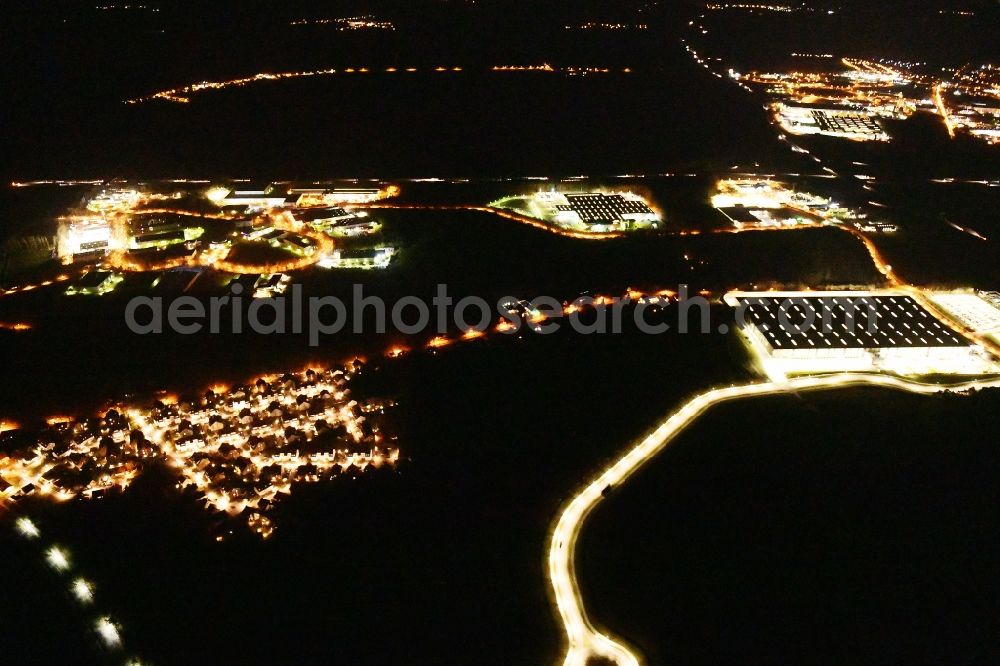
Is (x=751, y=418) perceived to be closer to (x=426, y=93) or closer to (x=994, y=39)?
(x=426, y=93)

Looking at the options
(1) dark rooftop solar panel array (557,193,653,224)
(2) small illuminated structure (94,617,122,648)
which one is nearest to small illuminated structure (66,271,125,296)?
(2) small illuminated structure (94,617,122,648)

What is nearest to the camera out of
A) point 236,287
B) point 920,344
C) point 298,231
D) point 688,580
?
point 688,580

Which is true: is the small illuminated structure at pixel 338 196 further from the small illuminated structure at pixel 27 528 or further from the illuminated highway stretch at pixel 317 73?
the illuminated highway stretch at pixel 317 73

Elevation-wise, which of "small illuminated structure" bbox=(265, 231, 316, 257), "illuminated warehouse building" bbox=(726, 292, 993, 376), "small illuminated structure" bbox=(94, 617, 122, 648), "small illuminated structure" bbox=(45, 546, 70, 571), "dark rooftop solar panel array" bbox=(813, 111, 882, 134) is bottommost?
"small illuminated structure" bbox=(94, 617, 122, 648)

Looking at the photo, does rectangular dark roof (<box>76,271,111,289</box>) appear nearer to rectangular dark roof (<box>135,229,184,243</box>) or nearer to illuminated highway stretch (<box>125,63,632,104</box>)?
rectangular dark roof (<box>135,229,184,243</box>)

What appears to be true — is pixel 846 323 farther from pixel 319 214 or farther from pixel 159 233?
pixel 159 233

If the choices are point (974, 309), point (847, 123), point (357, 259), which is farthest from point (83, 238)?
point (847, 123)

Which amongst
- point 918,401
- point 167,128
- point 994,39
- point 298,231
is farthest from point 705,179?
point 994,39
